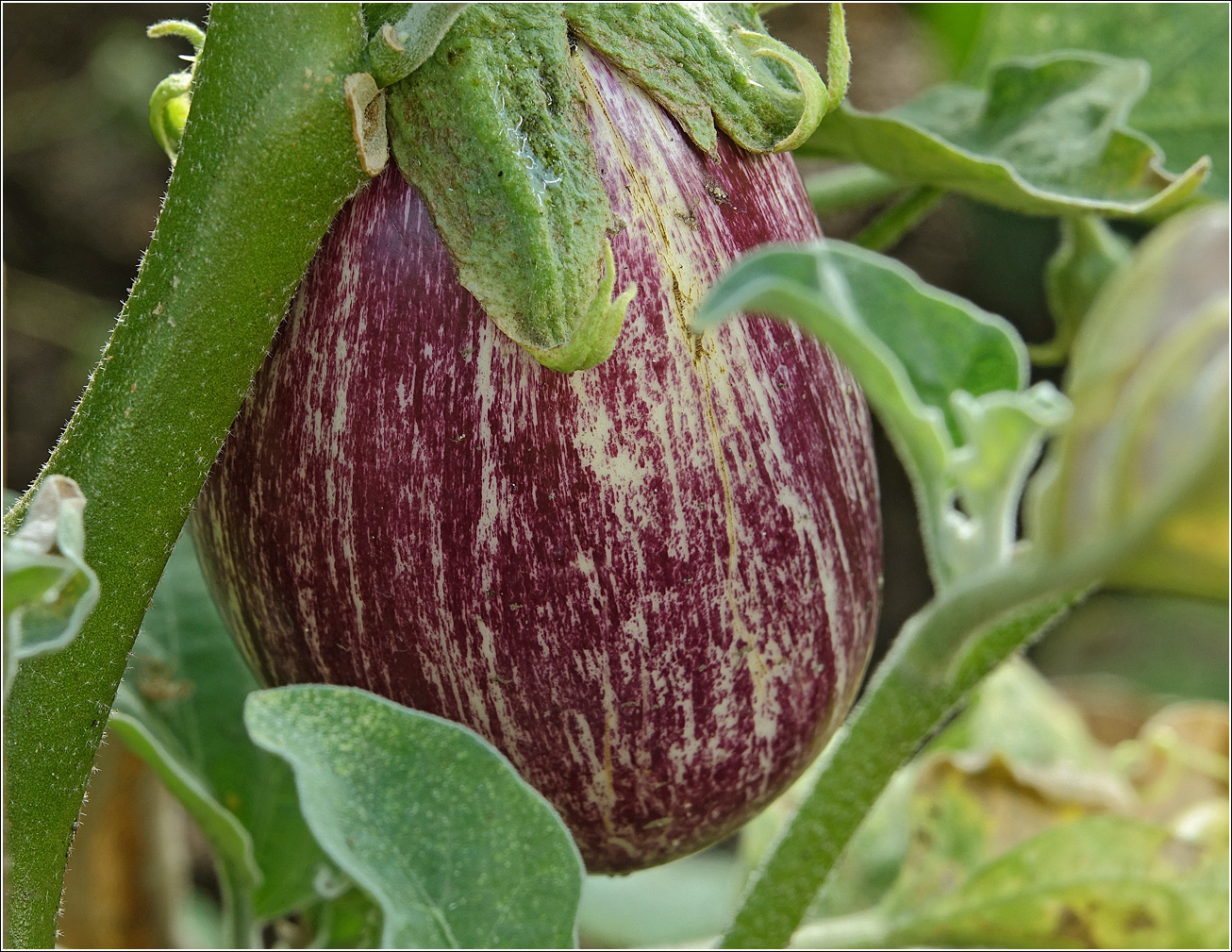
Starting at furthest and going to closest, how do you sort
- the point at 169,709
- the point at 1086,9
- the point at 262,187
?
the point at 1086,9, the point at 169,709, the point at 262,187

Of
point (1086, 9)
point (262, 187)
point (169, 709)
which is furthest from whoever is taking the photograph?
point (1086, 9)

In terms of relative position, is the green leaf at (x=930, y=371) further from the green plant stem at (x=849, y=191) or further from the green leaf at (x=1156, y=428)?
the green plant stem at (x=849, y=191)

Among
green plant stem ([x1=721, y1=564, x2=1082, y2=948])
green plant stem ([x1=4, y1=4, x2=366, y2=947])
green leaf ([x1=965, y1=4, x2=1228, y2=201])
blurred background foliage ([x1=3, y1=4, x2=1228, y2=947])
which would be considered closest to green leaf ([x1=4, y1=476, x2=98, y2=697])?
green plant stem ([x1=4, y1=4, x2=366, y2=947])

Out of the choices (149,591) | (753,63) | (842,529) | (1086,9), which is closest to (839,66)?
(753,63)

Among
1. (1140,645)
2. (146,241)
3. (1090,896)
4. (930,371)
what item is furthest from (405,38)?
(1140,645)

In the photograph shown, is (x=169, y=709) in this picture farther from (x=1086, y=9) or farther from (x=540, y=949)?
(x=1086, y=9)

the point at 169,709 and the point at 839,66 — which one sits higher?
the point at 839,66

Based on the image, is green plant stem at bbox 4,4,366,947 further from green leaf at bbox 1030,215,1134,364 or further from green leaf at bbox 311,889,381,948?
green leaf at bbox 1030,215,1134,364

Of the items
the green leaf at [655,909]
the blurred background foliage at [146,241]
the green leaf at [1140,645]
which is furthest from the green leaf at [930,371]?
the green leaf at [1140,645]
